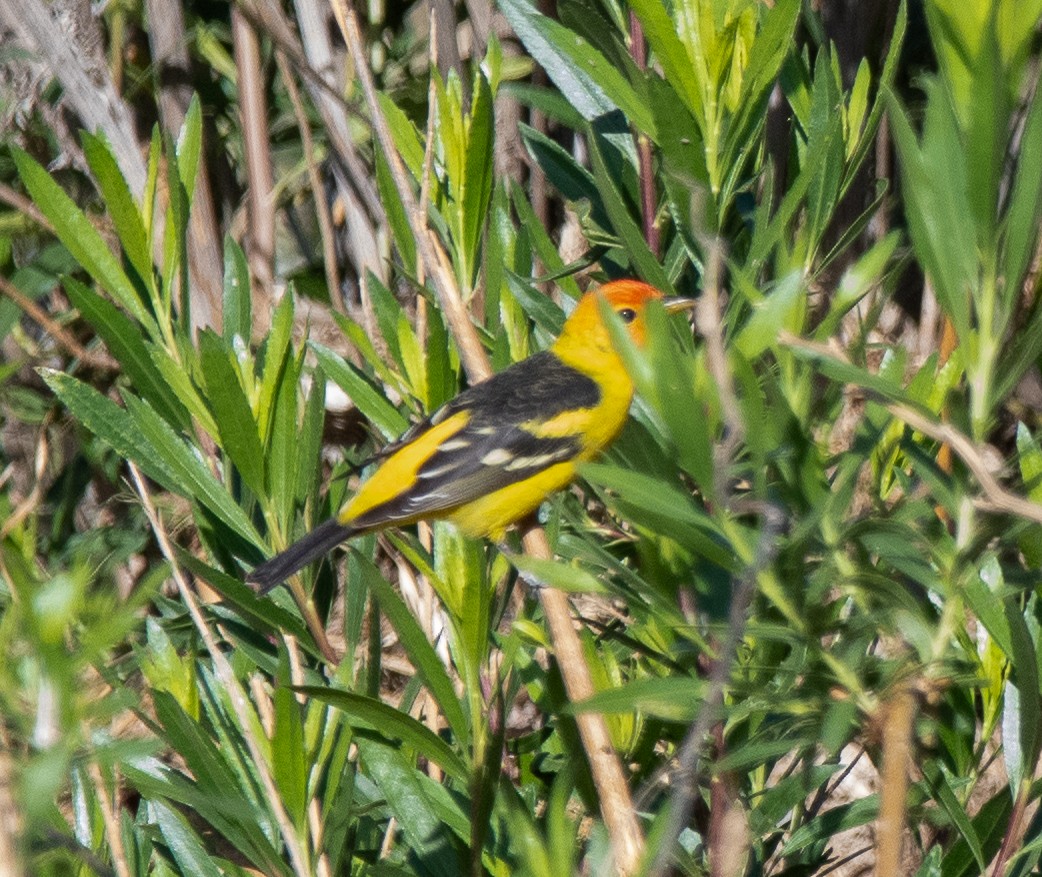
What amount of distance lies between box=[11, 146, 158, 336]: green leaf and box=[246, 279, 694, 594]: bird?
747 mm

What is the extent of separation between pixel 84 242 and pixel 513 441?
1.38m

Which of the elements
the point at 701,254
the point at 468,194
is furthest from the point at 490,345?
the point at 701,254

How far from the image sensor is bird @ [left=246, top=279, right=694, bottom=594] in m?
3.09

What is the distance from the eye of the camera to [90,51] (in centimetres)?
320

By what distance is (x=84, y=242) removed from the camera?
235 cm

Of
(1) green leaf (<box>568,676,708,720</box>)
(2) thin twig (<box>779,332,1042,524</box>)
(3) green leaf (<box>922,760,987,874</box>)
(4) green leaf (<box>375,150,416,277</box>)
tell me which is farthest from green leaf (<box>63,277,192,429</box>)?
(2) thin twig (<box>779,332,1042,524</box>)

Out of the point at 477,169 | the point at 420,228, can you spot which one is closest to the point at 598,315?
the point at 477,169

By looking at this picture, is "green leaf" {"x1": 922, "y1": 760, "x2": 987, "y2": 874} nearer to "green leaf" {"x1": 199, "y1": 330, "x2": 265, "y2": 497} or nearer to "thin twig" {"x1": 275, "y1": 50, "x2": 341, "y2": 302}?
"green leaf" {"x1": 199, "y1": 330, "x2": 265, "y2": 497}

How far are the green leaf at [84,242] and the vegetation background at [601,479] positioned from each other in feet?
0.04

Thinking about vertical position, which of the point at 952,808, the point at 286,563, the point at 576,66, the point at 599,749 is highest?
the point at 576,66

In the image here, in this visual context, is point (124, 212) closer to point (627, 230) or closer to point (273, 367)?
point (273, 367)

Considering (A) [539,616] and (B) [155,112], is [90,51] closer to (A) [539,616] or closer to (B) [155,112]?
(B) [155,112]

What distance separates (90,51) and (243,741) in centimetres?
191

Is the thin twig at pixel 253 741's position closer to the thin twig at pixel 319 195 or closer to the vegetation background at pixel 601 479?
the vegetation background at pixel 601 479
